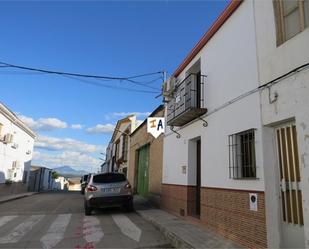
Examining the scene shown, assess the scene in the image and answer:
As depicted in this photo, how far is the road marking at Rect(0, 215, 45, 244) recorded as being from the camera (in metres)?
7.93

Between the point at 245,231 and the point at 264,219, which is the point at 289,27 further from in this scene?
the point at 245,231

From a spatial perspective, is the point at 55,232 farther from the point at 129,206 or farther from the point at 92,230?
the point at 129,206

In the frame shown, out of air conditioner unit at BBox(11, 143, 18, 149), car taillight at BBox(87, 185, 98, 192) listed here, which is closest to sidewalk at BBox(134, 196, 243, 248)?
car taillight at BBox(87, 185, 98, 192)

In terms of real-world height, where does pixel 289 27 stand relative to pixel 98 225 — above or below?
above

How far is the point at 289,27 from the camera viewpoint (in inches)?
247

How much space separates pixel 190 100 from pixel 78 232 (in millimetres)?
5260

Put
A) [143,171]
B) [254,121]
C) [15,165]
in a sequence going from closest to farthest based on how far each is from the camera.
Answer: [254,121], [143,171], [15,165]

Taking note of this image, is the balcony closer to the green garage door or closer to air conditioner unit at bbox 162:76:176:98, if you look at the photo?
air conditioner unit at bbox 162:76:176:98

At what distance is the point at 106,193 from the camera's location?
12016 mm

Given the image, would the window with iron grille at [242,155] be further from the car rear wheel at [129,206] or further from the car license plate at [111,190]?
the car rear wheel at [129,206]

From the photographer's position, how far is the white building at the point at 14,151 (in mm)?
23266

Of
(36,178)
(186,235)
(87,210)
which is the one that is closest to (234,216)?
(186,235)

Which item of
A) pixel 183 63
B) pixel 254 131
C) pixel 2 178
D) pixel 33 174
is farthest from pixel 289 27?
pixel 33 174

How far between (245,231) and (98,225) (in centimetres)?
490
